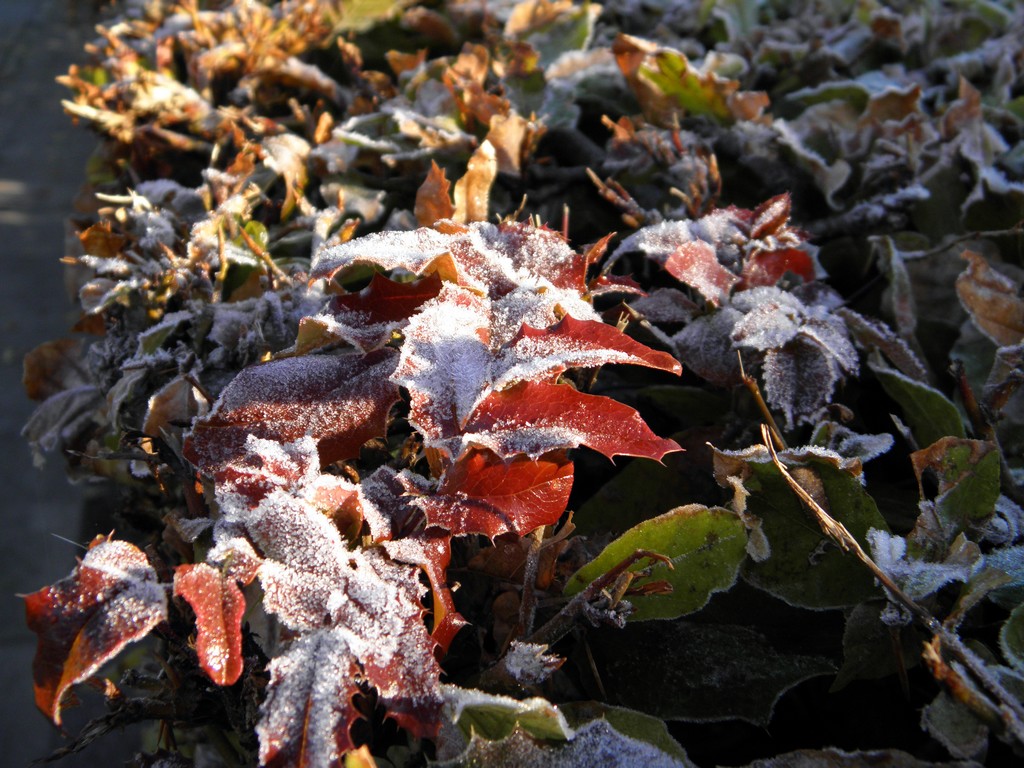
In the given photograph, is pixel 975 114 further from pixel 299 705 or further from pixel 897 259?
pixel 299 705

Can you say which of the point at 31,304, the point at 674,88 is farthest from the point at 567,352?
the point at 31,304

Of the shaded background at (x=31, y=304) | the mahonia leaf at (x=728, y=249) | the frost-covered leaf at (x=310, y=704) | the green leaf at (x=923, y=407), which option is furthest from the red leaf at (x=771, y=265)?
the shaded background at (x=31, y=304)

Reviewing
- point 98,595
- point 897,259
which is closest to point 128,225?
point 98,595

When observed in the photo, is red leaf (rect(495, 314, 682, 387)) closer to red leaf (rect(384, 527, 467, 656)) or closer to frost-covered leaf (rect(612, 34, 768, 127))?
red leaf (rect(384, 527, 467, 656))

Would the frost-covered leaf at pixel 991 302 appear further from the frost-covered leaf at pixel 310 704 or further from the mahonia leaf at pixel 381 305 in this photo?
the frost-covered leaf at pixel 310 704

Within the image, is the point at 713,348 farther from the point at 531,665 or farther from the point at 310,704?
the point at 310,704

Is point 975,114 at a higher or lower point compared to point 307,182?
higher
